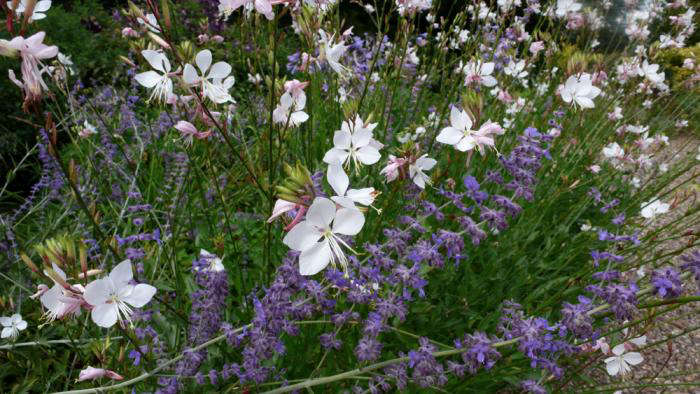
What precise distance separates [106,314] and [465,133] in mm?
1003

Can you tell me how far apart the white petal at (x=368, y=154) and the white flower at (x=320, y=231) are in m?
0.36

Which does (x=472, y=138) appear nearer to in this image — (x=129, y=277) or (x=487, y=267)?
(x=129, y=277)

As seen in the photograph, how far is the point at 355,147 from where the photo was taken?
128cm

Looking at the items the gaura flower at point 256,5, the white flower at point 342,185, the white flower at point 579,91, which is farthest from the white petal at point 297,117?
the white flower at point 579,91

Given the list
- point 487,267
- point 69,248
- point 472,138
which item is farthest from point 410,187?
point 69,248

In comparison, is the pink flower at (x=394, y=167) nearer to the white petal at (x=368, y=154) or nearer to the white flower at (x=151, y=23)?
the white petal at (x=368, y=154)

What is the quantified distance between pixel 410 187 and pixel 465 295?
75 centimetres

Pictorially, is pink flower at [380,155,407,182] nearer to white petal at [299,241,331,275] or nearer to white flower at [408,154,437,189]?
white flower at [408,154,437,189]

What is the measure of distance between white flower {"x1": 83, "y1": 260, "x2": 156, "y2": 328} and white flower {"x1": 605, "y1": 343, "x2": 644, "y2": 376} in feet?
4.68

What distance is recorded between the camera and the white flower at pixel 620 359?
60.8 inches

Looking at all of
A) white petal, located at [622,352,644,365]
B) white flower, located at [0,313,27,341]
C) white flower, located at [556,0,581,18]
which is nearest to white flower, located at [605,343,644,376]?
white petal, located at [622,352,644,365]

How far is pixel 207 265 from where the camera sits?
1498 millimetres

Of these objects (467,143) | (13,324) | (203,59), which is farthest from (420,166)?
(13,324)

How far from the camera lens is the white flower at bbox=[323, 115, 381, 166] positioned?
124cm
